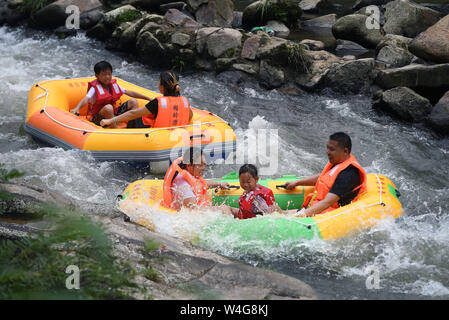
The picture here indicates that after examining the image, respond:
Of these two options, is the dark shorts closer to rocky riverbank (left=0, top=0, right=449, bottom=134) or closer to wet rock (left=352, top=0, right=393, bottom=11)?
rocky riverbank (left=0, top=0, right=449, bottom=134)

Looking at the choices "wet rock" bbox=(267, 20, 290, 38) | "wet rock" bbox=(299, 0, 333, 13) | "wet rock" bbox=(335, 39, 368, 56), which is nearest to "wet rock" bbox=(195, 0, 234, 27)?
A: "wet rock" bbox=(267, 20, 290, 38)

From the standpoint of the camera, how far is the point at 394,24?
1123 centimetres

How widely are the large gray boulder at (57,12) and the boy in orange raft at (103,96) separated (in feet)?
19.3

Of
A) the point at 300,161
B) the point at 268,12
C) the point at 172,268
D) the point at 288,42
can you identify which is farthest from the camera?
the point at 268,12

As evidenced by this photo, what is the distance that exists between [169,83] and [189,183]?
206 cm

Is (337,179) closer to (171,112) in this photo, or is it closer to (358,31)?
(171,112)

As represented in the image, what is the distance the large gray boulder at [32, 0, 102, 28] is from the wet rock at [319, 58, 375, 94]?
20.9 feet

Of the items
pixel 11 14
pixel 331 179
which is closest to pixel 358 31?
pixel 331 179

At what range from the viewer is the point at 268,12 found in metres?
12.3

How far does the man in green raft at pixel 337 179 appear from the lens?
4945 millimetres

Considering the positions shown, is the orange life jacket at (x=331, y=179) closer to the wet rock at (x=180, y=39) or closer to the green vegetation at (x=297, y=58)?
the green vegetation at (x=297, y=58)

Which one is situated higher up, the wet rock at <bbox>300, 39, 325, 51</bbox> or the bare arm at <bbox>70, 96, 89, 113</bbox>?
the wet rock at <bbox>300, 39, 325, 51</bbox>

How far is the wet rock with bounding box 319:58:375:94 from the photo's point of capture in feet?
31.3

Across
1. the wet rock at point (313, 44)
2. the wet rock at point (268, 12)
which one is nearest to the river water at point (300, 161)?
the wet rock at point (313, 44)
